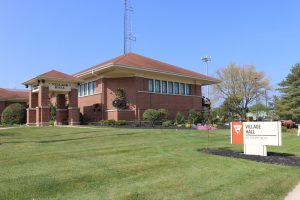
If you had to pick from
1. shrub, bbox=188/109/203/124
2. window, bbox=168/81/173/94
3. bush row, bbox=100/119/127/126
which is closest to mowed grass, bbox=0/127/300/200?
bush row, bbox=100/119/127/126

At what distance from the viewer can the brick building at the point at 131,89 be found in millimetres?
27891

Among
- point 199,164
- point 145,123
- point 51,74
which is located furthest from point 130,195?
point 51,74

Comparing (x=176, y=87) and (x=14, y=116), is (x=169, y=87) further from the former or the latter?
(x=14, y=116)

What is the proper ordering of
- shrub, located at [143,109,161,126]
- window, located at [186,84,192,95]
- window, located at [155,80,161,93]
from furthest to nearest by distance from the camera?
window, located at [186,84,192,95]
window, located at [155,80,161,93]
shrub, located at [143,109,161,126]

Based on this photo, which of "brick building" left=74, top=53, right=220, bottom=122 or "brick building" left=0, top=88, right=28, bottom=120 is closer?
"brick building" left=74, top=53, right=220, bottom=122

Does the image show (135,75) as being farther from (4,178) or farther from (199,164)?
(4,178)

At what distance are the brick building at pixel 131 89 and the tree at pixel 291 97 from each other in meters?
26.2

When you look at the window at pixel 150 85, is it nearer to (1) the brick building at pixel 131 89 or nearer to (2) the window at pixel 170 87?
(1) the brick building at pixel 131 89

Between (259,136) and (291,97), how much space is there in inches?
1851

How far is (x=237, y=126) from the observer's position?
11766 millimetres

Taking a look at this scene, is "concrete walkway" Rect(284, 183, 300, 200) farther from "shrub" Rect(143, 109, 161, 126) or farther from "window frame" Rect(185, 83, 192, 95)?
"window frame" Rect(185, 83, 192, 95)

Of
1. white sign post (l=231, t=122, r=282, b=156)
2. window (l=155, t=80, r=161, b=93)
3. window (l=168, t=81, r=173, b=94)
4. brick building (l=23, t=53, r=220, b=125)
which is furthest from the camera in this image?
window (l=168, t=81, r=173, b=94)

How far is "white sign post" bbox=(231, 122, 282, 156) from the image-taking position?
34.7 feet

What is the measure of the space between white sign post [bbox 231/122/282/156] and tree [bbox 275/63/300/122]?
1723 inches
